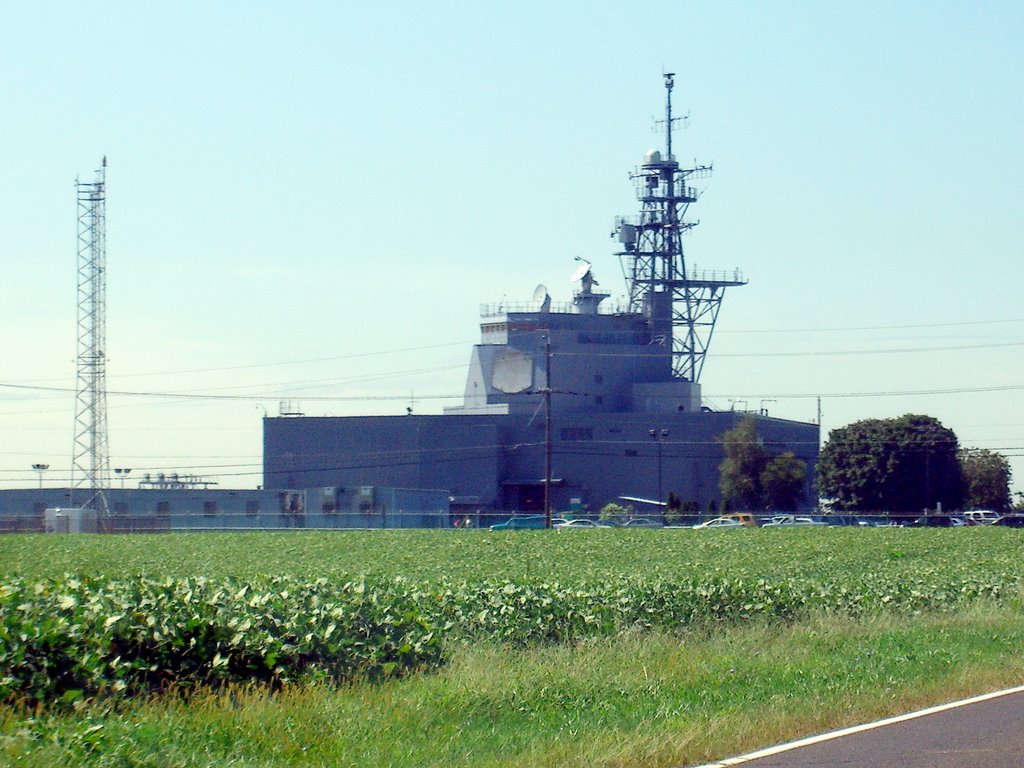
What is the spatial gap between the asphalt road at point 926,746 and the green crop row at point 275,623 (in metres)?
4.97

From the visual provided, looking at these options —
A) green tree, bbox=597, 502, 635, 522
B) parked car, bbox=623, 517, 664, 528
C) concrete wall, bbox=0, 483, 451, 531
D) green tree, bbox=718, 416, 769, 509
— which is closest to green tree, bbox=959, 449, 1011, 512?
green tree, bbox=718, 416, 769, 509

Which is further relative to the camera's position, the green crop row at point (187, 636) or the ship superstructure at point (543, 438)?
the ship superstructure at point (543, 438)

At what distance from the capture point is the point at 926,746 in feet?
Result: 33.1

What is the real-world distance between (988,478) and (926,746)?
101 m

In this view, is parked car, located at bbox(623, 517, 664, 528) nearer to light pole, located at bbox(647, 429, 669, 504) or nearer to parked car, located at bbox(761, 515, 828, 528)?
parked car, located at bbox(761, 515, 828, 528)

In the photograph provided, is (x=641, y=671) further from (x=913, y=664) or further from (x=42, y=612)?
(x=42, y=612)

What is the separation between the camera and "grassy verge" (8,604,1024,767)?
30.9 feet

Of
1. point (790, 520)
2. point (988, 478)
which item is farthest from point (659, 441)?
point (988, 478)

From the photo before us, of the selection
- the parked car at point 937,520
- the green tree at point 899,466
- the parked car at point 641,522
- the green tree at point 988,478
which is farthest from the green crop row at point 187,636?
the green tree at point 988,478

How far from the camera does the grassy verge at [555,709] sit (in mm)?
9423

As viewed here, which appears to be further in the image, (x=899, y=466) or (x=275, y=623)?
(x=899, y=466)

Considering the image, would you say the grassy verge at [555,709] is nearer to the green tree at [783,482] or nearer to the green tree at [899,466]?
the green tree at [783,482]

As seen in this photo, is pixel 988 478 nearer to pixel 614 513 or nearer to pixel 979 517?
pixel 979 517

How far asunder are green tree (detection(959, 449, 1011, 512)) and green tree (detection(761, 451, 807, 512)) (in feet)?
64.8
